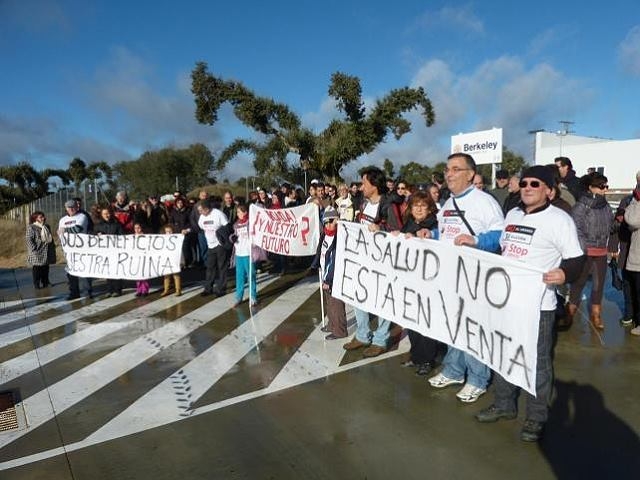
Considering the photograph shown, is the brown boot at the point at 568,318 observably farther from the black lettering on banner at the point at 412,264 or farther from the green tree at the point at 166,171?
the green tree at the point at 166,171

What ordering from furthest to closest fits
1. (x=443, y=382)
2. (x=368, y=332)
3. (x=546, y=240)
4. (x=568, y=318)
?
1. (x=568, y=318)
2. (x=368, y=332)
3. (x=443, y=382)
4. (x=546, y=240)

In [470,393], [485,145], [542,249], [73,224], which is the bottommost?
[470,393]

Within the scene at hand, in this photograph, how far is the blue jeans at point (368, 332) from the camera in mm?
5467

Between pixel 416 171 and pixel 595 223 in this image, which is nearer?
pixel 595 223

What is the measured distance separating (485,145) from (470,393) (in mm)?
26131

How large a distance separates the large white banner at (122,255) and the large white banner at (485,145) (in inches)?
897

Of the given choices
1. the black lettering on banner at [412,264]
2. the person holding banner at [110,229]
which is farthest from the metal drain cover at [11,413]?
the person holding banner at [110,229]

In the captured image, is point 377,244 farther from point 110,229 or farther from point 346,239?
point 110,229

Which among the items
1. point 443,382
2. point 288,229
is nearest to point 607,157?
point 288,229

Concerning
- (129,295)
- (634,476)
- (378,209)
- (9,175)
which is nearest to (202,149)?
(9,175)

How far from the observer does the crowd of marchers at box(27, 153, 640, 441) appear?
3377 mm

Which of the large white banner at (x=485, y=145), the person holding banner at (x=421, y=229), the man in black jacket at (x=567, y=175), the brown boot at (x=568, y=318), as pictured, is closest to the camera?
the person holding banner at (x=421, y=229)

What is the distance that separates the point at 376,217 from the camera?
5.32 meters

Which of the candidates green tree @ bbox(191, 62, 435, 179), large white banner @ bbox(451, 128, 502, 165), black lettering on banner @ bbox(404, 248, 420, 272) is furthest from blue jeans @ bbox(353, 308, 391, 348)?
large white banner @ bbox(451, 128, 502, 165)
